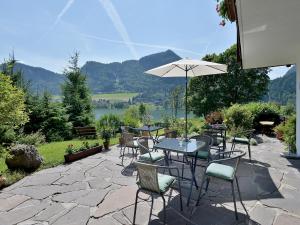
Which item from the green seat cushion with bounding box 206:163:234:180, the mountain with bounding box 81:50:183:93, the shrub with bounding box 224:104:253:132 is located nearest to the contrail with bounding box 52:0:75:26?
the shrub with bounding box 224:104:253:132

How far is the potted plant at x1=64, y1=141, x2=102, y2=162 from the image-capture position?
5.86m

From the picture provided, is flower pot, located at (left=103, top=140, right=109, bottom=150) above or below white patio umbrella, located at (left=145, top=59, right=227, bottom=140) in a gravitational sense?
below

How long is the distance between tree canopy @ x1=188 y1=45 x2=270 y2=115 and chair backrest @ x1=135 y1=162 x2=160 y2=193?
62.0ft

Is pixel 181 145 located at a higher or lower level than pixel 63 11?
lower

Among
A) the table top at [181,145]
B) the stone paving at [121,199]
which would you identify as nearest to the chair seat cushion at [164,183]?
the stone paving at [121,199]

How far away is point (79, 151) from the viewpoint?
20.5 ft

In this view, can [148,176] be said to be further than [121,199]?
No

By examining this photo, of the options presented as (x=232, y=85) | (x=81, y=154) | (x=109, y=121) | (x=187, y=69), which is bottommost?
(x=81, y=154)

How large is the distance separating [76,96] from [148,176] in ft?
42.7

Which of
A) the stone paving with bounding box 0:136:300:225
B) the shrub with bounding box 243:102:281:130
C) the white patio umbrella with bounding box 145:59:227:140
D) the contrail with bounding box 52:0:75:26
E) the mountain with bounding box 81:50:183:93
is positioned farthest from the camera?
the mountain with bounding box 81:50:183:93

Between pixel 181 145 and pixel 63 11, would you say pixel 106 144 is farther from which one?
pixel 63 11

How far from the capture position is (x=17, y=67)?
510 inches

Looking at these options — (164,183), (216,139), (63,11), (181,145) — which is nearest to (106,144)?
(216,139)

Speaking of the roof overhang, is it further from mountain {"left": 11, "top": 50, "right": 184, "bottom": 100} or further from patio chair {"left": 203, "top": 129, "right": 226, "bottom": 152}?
mountain {"left": 11, "top": 50, "right": 184, "bottom": 100}
